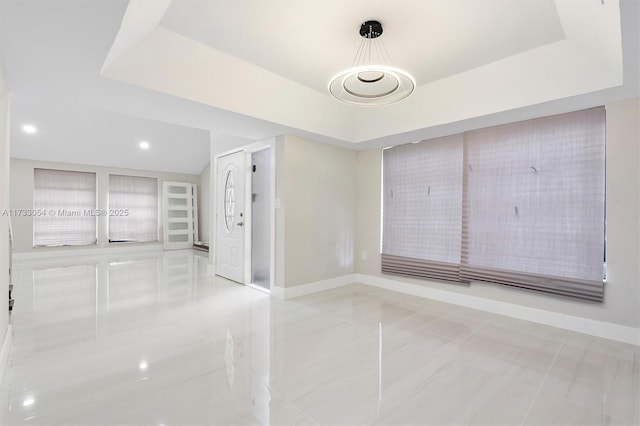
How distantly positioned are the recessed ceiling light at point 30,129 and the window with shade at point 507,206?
7005 mm

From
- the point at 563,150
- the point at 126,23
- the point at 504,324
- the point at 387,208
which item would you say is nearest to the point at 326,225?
the point at 387,208

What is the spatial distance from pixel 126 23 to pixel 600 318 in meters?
4.62

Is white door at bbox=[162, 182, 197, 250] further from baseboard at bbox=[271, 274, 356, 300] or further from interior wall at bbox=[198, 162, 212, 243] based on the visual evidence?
baseboard at bbox=[271, 274, 356, 300]

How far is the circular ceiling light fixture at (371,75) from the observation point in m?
2.22

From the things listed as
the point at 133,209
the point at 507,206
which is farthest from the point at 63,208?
the point at 507,206

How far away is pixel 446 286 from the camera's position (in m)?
4.04

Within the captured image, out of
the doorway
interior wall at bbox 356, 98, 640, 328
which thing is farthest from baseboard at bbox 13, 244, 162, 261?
interior wall at bbox 356, 98, 640, 328

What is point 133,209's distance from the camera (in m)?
8.47

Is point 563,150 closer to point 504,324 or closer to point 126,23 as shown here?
point 504,324

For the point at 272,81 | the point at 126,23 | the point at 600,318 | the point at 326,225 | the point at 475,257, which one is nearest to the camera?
the point at 126,23

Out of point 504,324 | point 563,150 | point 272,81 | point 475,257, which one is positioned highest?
point 272,81

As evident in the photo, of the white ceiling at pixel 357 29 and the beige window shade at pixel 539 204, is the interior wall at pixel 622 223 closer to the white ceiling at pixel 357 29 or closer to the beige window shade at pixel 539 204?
the beige window shade at pixel 539 204

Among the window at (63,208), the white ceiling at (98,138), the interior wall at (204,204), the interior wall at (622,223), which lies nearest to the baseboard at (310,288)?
the interior wall at (622,223)

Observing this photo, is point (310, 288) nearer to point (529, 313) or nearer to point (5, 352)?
point (529, 313)
